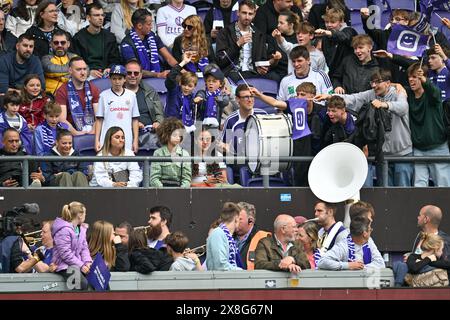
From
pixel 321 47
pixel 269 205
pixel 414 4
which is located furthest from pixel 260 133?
pixel 414 4

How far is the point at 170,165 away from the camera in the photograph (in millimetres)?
21453

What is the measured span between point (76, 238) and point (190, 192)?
6.25 feet

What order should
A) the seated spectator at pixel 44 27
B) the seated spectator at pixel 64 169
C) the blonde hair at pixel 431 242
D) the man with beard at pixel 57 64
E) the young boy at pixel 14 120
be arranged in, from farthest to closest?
the seated spectator at pixel 44 27, the man with beard at pixel 57 64, the young boy at pixel 14 120, the seated spectator at pixel 64 169, the blonde hair at pixel 431 242

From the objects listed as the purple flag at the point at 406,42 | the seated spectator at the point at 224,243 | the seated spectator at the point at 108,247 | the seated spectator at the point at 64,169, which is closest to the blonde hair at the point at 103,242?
the seated spectator at the point at 108,247

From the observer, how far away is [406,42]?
2311cm

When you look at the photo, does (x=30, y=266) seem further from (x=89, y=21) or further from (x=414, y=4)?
(x=414, y=4)

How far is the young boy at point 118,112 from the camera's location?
866 inches

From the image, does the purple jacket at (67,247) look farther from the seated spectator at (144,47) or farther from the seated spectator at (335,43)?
the seated spectator at (335,43)

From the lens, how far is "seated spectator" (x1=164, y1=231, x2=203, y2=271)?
65.8 ft

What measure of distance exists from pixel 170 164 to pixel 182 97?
112 cm

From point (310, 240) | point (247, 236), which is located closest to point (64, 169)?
point (247, 236)

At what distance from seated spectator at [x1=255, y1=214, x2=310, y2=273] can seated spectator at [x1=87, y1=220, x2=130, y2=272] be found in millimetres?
1405

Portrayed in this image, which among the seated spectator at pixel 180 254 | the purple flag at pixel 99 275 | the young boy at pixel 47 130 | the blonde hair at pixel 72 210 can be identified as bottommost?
the purple flag at pixel 99 275

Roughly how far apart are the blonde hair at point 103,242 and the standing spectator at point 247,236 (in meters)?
1.36
